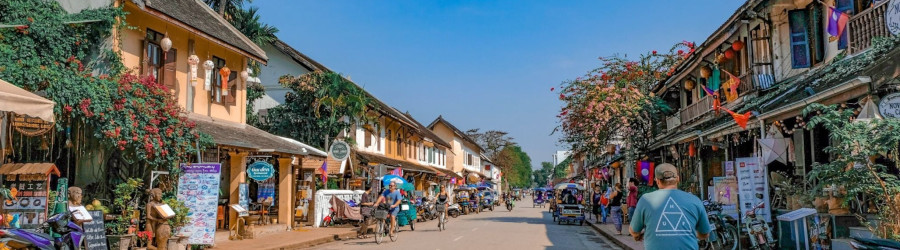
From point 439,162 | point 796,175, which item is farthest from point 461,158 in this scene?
point 796,175

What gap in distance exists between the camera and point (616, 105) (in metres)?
25.5

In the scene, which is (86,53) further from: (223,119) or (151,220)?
(223,119)

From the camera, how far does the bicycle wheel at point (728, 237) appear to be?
42.2ft

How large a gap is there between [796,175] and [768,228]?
337 centimetres

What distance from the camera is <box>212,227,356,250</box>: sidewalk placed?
15562mm

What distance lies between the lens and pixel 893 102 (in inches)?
356

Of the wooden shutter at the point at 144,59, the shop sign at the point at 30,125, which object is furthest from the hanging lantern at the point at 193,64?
the shop sign at the point at 30,125

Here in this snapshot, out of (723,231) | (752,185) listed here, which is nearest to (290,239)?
(723,231)

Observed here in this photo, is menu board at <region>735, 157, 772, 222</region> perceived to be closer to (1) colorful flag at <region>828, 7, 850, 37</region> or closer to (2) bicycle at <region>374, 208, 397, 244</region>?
(1) colorful flag at <region>828, 7, 850, 37</region>

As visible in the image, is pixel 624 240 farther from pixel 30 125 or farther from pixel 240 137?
pixel 30 125

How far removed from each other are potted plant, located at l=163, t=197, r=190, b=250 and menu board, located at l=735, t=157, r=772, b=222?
10339 mm

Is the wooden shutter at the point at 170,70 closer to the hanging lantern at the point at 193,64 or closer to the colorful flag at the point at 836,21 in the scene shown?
the hanging lantern at the point at 193,64

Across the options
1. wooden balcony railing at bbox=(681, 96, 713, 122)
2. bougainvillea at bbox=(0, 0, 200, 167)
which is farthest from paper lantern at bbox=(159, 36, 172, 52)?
wooden balcony railing at bbox=(681, 96, 713, 122)

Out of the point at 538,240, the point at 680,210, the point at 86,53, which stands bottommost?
the point at 538,240
